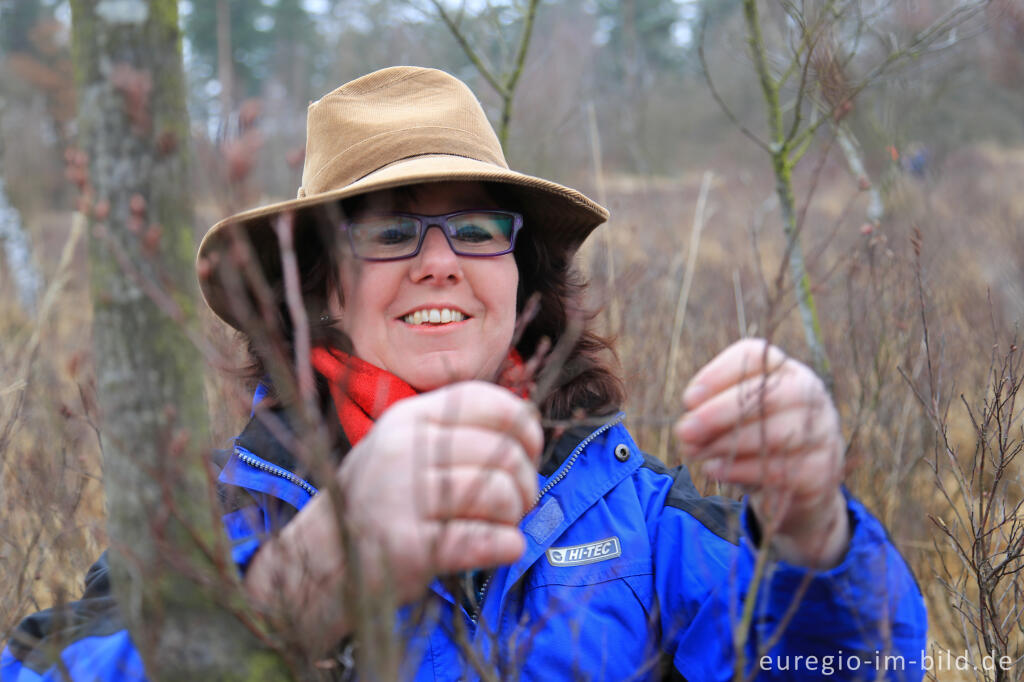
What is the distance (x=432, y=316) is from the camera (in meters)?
1.76

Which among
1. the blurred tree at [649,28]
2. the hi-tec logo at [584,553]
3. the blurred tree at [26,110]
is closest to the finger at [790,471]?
the hi-tec logo at [584,553]

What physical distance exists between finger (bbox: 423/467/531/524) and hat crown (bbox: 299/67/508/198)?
1033 millimetres

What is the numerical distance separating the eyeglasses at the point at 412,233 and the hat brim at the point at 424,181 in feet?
0.26

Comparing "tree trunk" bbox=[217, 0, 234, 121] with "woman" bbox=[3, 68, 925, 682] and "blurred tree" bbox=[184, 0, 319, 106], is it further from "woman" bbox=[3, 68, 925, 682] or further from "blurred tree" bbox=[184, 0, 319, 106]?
"blurred tree" bbox=[184, 0, 319, 106]

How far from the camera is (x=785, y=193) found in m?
2.42

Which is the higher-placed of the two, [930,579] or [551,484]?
[551,484]

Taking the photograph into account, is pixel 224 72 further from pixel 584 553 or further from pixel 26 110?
pixel 26 110

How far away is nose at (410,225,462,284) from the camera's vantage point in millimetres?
1742

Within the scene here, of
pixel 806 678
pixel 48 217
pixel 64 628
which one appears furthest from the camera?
pixel 48 217

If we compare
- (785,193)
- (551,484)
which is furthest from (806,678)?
(785,193)

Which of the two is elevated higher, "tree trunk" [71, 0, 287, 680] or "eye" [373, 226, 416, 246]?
"eye" [373, 226, 416, 246]

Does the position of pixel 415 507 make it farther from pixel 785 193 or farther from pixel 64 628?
pixel 785 193

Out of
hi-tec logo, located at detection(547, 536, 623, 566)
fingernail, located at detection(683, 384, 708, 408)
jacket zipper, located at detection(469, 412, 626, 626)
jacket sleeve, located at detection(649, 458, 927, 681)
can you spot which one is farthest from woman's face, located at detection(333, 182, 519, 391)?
fingernail, located at detection(683, 384, 708, 408)

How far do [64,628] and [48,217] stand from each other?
21.0 m
